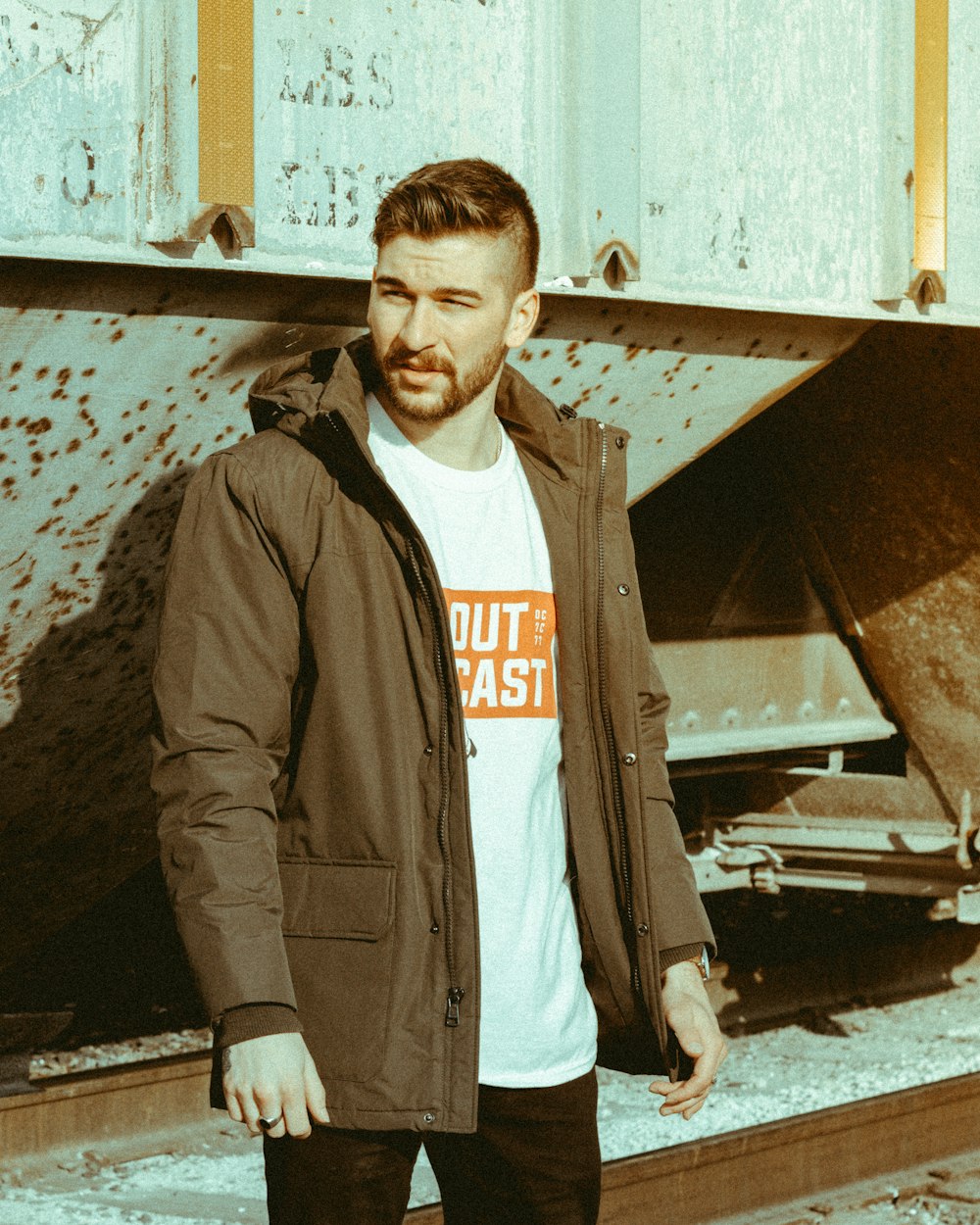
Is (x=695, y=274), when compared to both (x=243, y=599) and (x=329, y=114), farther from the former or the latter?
(x=243, y=599)

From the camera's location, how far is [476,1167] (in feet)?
7.51

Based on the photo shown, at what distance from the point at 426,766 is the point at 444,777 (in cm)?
3

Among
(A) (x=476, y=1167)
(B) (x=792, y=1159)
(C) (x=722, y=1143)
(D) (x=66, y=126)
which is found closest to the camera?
(A) (x=476, y=1167)

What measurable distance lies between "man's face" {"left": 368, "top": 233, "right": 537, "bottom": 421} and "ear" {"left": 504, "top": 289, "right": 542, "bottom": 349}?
0.18 feet

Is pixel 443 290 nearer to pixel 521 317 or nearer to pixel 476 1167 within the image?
pixel 521 317

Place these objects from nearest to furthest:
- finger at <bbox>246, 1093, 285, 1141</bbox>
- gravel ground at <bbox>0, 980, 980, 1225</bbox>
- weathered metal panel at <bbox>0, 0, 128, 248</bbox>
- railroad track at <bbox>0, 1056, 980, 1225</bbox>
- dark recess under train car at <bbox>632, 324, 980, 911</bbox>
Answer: finger at <bbox>246, 1093, 285, 1141</bbox>, weathered metal panel at <bbox>0, 0, 128, 248</bbox>, railroad track at <bbox>0, 1056, 980, 1225</bbox>, gravel ground at <bbox>0, 980, 980, 1225</bbox>, dark recess under train car at <bbox>632, 324, 980, 911</bbox>

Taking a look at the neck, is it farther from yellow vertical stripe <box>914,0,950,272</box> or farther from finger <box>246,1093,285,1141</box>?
yellow vertical stripe <box>914,0,950,272</box>

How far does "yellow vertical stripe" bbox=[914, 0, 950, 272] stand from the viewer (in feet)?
12.2

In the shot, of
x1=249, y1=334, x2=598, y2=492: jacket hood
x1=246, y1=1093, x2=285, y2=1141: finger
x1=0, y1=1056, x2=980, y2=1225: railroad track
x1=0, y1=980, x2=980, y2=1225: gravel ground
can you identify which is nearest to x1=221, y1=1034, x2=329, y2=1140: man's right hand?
x1=246, y1=1093, x2=285, y2=1141: finger

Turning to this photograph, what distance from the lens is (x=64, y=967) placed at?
6258mm

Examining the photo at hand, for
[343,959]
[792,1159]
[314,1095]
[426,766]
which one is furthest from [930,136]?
[314,1095]

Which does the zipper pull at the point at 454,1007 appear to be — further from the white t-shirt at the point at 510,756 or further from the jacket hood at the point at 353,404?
the jacket hood at the point at 353,404

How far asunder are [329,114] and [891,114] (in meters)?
1.48

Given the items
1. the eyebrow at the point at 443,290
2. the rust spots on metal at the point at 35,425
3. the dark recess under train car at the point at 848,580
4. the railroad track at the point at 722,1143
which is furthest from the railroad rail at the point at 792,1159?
the eyebrow at the point at 443,290
